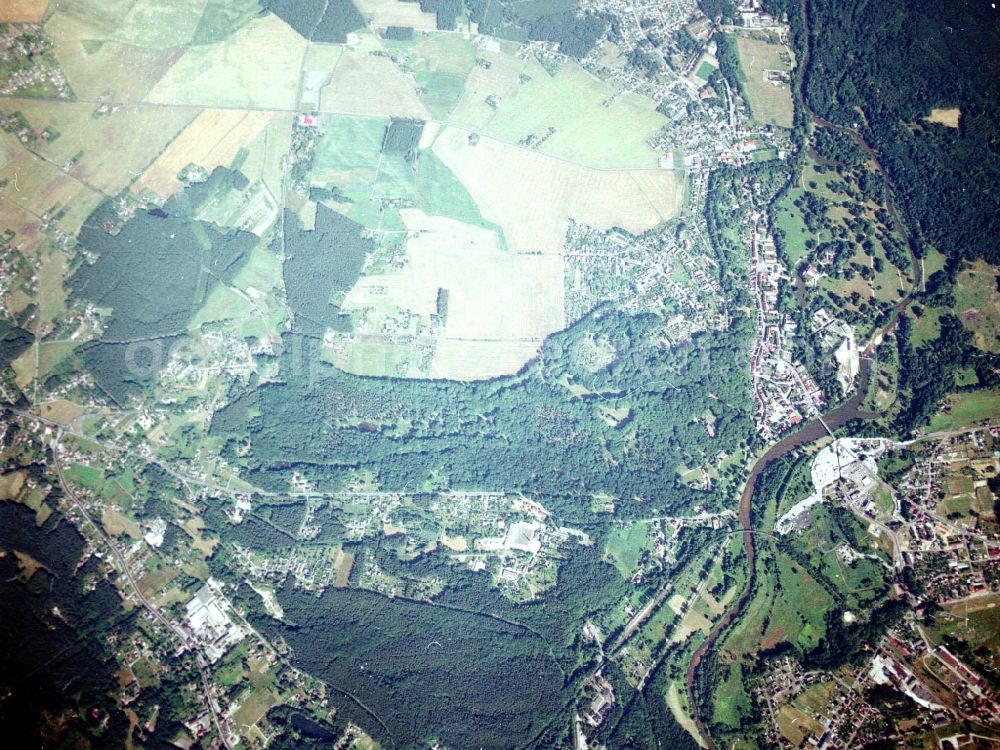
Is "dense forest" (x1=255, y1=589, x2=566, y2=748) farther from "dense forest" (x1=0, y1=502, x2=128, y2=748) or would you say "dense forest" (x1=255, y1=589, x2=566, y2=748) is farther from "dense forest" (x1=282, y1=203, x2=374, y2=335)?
Result: "dense forest" (x1=282, y1=203, x2=374, y2=335)

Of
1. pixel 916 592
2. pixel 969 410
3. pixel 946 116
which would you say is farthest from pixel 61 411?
pixel 946 116

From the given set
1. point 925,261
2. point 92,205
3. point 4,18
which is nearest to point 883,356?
point 925,261

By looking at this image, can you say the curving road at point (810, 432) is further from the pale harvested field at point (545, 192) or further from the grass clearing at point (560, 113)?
the pale harvested field at point (545, 192)

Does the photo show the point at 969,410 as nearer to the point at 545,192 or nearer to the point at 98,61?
the point at 545,192

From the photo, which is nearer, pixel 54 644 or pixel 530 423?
pixel 54 644

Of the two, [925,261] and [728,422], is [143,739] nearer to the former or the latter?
[728,422]
